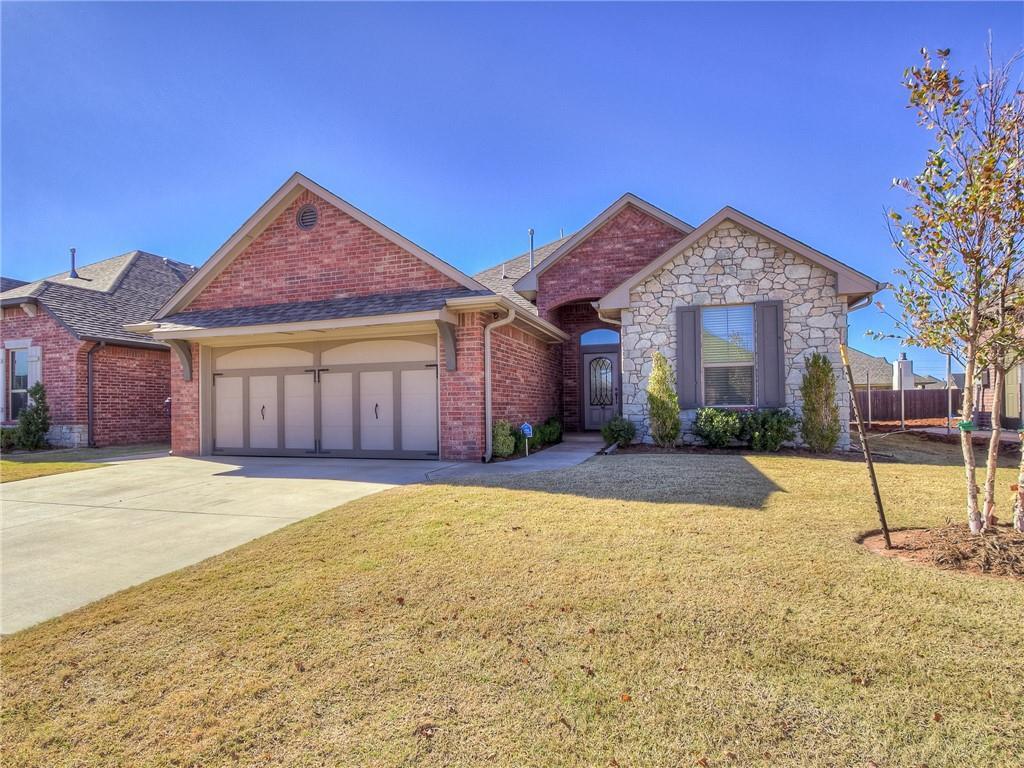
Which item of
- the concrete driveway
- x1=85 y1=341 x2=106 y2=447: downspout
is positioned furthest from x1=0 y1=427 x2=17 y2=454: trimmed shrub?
the concrete driveway

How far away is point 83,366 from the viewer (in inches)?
554

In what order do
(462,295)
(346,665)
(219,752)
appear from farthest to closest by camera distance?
(462,295) < (346,665) < (219,752)

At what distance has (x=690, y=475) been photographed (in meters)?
7.08

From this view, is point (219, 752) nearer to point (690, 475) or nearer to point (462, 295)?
point (690, 475)

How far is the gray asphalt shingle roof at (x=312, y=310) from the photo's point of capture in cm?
951

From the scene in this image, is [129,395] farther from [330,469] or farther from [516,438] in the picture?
[516,438]

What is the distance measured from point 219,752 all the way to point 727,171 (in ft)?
45.9

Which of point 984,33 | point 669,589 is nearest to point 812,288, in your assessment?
point 984,33

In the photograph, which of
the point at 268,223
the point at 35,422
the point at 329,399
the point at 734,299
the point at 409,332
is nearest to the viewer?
the point at 409,332

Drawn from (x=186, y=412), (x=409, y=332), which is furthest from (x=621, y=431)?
(x=186, y=412)

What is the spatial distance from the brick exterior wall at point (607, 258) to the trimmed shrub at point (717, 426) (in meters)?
5.00

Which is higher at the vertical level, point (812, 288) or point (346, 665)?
point (812, 288)

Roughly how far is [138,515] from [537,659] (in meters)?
5.32

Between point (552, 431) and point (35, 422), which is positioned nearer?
point (552, 431)
